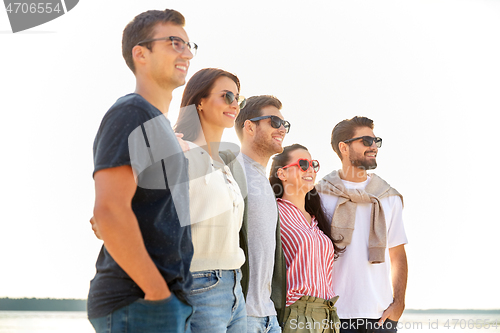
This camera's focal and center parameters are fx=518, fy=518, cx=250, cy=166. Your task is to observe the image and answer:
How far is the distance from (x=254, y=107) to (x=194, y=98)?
1.09 meters

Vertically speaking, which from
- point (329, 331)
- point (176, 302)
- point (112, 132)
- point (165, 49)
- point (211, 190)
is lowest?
point (329, 331)

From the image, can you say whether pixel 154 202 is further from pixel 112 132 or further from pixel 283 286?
pixel 283 286

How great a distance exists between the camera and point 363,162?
5062mm

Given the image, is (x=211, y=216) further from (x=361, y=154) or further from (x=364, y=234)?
(x=361, y=154)

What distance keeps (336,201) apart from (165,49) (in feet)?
9.46

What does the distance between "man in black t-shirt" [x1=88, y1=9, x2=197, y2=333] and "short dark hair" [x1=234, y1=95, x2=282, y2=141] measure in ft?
7.07

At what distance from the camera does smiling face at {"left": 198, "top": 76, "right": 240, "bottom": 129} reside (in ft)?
10.4

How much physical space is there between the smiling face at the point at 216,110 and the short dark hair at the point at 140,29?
0.86 metres

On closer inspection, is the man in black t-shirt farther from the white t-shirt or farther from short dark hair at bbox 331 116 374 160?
short dark hair at bbox 331 116 374 160

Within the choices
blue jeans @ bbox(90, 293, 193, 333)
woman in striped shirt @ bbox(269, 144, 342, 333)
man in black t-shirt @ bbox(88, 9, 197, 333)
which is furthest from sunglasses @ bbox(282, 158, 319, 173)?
blue jeans @ bbox(90, 293, 193, 333)

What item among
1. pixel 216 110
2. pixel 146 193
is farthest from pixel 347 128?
pixel 146 193

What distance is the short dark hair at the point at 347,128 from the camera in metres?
5.18

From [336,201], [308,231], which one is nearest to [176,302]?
[308,231]

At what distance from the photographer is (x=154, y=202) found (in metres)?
1.94
